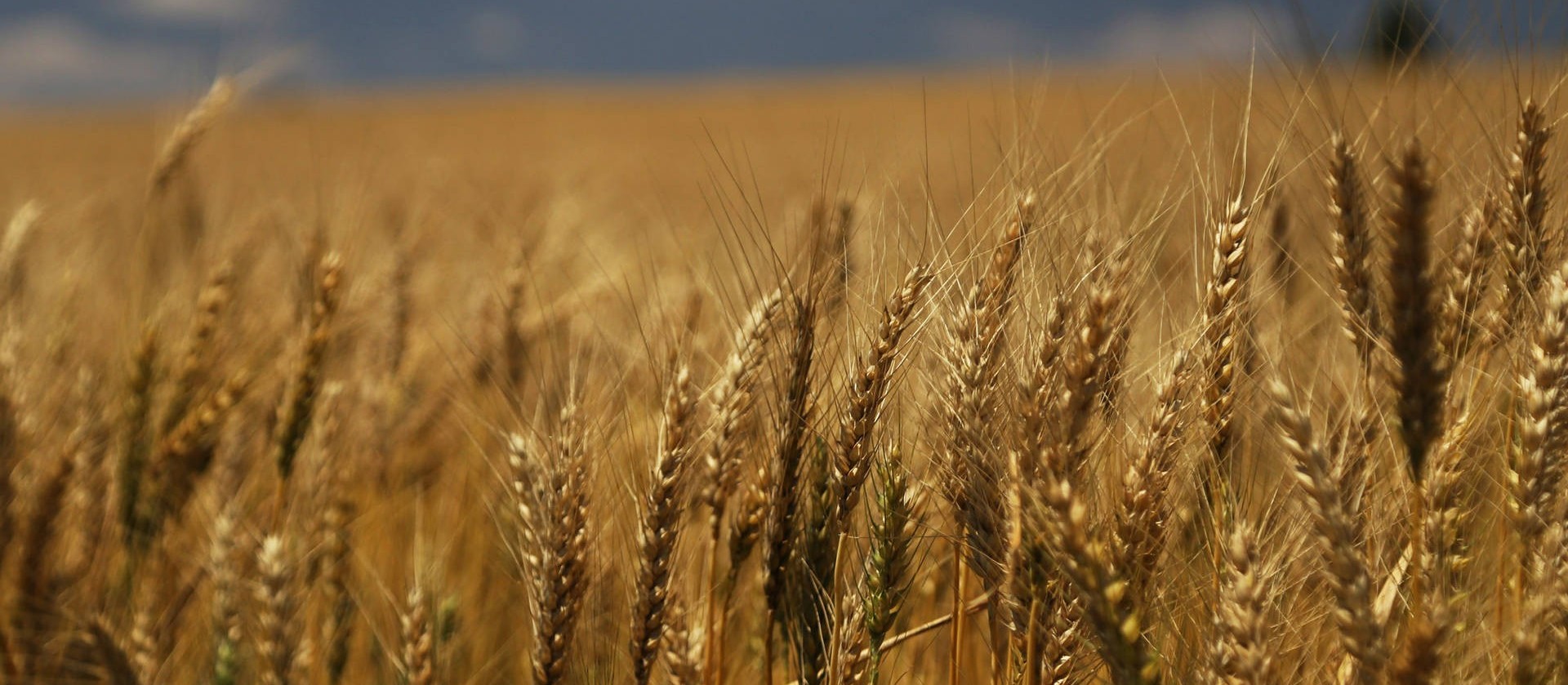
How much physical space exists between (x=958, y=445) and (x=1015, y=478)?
19 cm

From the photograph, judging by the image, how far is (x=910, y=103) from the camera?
31594 mm

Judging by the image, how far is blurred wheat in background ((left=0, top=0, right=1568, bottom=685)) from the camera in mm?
1008

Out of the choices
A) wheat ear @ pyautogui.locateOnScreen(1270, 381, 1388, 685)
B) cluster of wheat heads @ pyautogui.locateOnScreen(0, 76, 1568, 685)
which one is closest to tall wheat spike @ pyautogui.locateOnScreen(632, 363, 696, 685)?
cluster of wheat heads @ pyautogui.locateOnScreen(0, 76, 1568, 685)

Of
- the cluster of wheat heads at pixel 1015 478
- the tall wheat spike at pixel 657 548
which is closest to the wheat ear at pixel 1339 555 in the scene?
the cluster of wheat heads at pixel 1015 478

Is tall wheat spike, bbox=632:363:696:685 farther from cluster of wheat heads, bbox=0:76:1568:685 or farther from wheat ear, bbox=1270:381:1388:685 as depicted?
wheat ear, bbox=1270:381:1388:685

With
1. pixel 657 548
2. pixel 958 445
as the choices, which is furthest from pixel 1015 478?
pixel 657 548

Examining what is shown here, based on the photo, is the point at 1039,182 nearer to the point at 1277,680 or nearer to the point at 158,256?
the point at 1277,680

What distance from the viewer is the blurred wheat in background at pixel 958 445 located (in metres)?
1.01

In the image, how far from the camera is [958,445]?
116 cm

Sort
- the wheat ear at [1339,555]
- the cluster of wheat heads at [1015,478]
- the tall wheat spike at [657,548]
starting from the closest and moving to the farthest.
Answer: the wheat ear at [1339,555] → the cluster of wheat heads at [1015,478] → the tall wheat spike at [657,548]

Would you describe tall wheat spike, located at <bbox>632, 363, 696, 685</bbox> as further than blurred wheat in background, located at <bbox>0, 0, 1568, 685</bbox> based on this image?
Yes

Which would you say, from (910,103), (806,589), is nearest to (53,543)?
(806,589)

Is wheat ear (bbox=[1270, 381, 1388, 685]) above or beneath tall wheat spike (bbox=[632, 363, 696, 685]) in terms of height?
above

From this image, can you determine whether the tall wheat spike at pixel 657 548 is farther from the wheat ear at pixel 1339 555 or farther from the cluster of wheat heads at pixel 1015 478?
the wheat ear at pixel 1339 555
